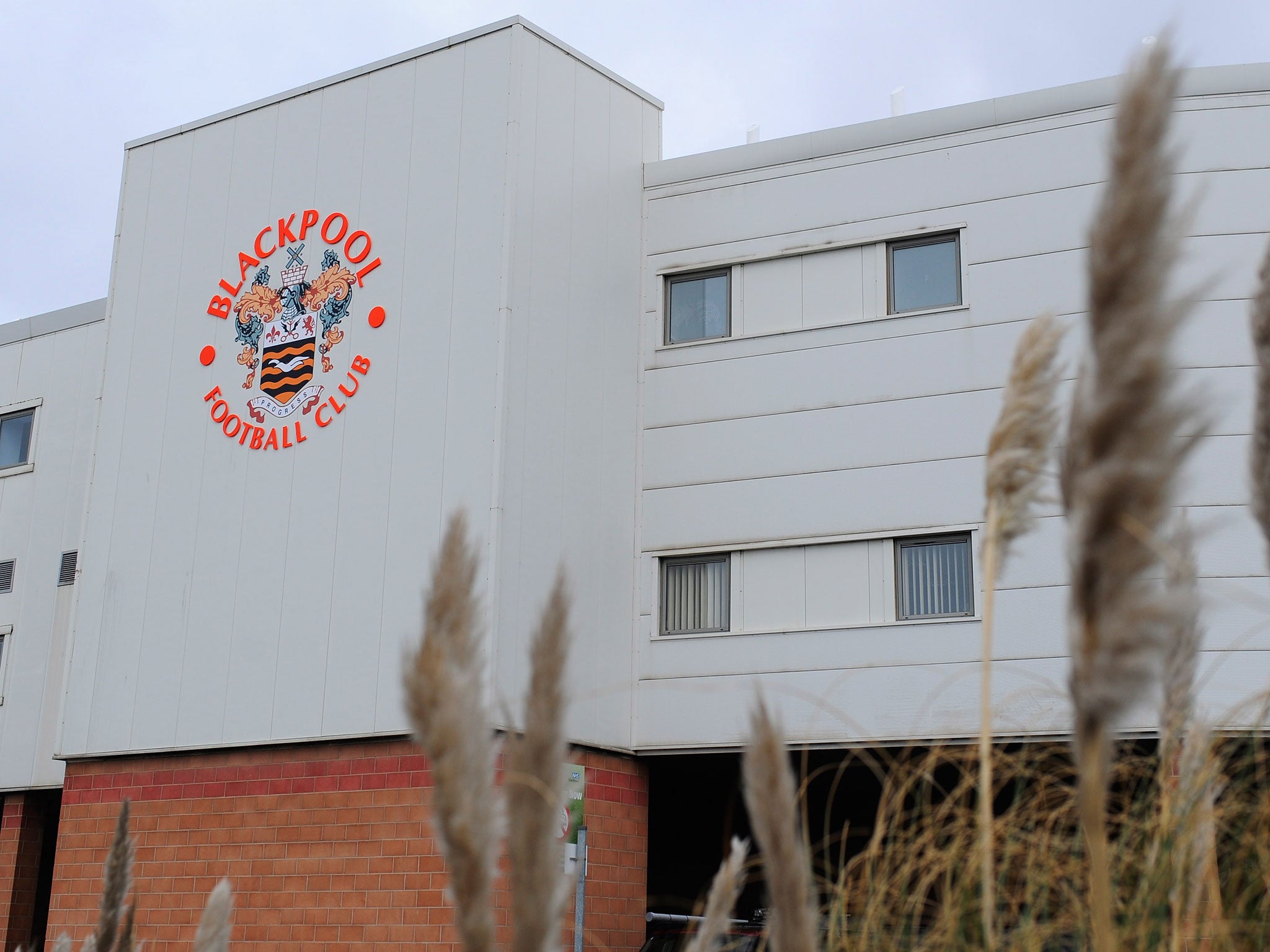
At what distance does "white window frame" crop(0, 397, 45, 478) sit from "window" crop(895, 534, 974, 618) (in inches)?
433

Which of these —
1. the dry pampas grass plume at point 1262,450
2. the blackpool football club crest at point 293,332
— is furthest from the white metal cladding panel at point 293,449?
the dry pampas grass plume at point 1262,450

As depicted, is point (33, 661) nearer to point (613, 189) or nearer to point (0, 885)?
point (0, 885)

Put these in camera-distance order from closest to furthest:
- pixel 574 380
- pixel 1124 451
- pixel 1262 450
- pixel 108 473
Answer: pixel 1124 451 → pixel 1262 450 → pixel 574 380 → pixel 108 473

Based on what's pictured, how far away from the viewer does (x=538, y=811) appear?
204cm

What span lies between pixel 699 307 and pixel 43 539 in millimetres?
8611

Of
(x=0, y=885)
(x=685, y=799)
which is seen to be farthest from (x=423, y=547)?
(x=0, y=885)

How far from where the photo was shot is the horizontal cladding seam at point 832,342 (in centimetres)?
1396

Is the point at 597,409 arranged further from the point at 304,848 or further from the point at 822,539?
the point at 304,848

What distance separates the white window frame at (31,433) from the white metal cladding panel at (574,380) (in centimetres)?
805

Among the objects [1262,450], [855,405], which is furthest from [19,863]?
[1262,450]

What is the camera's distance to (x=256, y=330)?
1546 cm

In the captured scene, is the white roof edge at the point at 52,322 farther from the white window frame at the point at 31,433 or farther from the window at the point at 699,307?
the window at the point at 699,307

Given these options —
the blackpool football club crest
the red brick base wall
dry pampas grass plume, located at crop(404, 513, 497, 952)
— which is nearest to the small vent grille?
the red brick base wall

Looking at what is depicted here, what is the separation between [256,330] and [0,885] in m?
7.77
